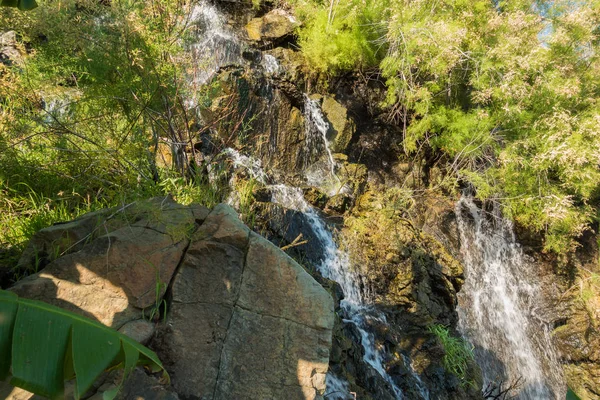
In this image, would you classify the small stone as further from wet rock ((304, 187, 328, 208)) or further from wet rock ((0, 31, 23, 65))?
wet rock ((304, 187, 328, 208))

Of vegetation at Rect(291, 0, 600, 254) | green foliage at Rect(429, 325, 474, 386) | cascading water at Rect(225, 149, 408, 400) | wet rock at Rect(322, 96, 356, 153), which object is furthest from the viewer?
wet rock at Rect(322, 96, 356, 153)

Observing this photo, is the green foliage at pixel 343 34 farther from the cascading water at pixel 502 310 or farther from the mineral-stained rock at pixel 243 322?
the mineral-stained rock at pixel 243 322

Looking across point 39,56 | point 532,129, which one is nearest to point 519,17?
point 532,129

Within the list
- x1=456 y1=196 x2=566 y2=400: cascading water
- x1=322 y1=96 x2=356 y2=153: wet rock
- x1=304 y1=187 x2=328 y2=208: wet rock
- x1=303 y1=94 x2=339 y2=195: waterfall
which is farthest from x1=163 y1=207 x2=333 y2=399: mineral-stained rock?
x1=322 y1=96 x2=356 y2=153: wet rock

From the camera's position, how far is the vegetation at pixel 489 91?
25.8ft

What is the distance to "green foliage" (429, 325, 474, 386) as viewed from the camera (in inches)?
198

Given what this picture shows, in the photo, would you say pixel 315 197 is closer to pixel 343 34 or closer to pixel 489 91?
pixel 343 34

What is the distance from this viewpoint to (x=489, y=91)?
7930mm

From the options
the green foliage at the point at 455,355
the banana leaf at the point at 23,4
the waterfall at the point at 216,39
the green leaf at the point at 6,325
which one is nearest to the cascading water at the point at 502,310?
the green foliage at the point at 455,355

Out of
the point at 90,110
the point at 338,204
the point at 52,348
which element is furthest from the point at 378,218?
the point at 52,348

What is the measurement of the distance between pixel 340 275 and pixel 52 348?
4688 millimetres

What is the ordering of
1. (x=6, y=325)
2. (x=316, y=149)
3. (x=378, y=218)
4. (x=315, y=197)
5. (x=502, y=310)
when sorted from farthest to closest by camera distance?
(x=316, y=149), (x=502, y=310), (x=315, y=197), (x=378, y=218), (x=6, y=325)

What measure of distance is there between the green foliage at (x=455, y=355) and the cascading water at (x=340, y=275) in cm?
76

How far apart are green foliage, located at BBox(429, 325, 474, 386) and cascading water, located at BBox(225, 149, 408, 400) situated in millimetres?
764
